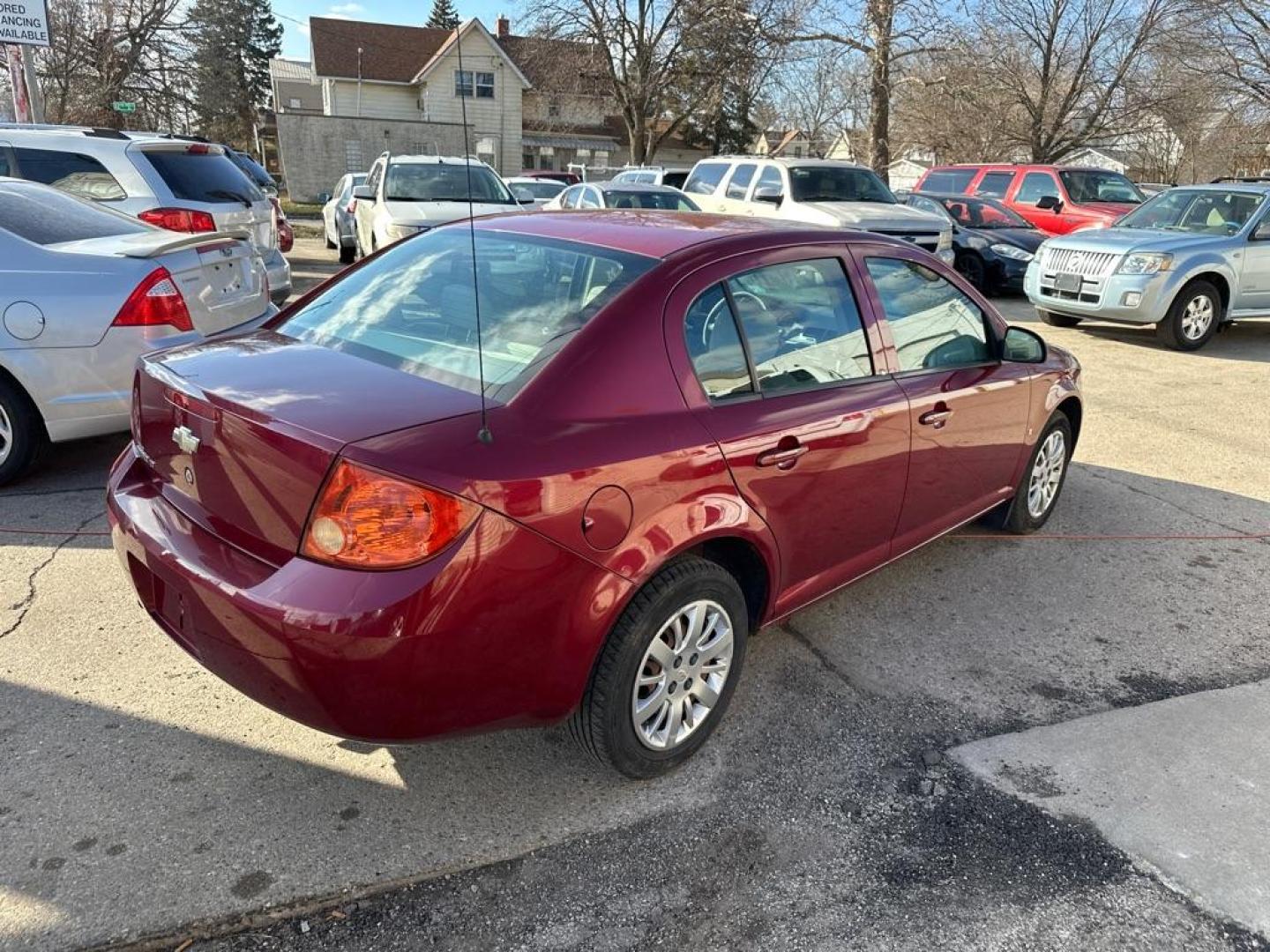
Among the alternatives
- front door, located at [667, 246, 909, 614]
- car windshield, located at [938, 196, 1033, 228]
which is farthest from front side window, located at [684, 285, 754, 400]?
car windshield, located at [938, 196, 1033, 228]

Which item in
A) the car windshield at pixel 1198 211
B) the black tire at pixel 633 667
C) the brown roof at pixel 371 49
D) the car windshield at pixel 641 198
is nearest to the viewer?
the black tire at pixel 633 667

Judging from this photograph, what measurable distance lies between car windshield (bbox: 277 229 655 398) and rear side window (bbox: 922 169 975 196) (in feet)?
51.8

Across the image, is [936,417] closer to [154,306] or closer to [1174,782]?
[1174,782]

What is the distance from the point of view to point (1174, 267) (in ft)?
30.8

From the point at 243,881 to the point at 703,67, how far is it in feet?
112

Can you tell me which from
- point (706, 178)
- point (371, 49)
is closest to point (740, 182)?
point (706, 178)

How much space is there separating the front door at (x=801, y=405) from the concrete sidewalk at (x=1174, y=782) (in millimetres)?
844

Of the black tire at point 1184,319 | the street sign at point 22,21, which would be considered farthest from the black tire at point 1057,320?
the street sign at point 22,21

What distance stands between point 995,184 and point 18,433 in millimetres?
16092

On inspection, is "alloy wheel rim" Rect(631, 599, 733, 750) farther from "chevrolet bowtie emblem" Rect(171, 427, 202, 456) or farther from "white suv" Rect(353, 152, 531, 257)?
"white suv" Rect(353, 152, 531, 257)

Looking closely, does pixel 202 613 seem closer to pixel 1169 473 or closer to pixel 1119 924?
pixel 1119 924

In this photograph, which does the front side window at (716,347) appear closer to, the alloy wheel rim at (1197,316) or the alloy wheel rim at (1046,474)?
the alloy wheel rim at (1046,474)

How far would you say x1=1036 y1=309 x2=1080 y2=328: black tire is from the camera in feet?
37.7

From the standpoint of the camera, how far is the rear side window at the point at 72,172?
280 inches
